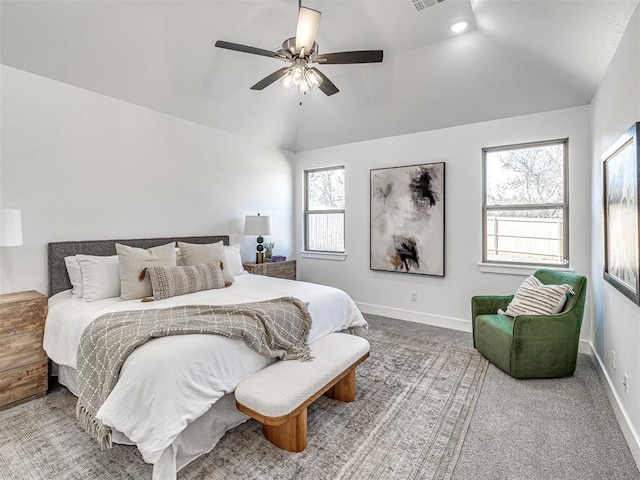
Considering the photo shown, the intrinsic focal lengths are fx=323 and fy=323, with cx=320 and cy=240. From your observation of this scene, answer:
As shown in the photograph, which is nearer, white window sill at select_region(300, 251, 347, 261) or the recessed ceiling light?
the recessed ceiling light

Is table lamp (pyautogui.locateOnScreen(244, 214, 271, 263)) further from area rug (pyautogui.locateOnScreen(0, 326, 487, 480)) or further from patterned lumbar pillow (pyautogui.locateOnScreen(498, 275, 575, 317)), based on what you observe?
patterned lumbar pillow (pyautogui.locateOnScreen(498, 275, 575, 317))

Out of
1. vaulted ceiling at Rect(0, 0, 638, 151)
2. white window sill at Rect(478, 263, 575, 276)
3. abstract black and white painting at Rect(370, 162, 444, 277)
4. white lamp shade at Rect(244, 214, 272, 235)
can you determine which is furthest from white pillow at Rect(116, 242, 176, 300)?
white window sill at Rect(478, 263, 575, 276)

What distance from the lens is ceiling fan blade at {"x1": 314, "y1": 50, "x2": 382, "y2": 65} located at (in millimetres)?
2465

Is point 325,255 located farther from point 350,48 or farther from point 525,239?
point 350,48

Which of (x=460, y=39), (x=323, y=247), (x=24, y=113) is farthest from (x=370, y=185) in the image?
(x=24, y=113)

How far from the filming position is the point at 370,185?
187 inches

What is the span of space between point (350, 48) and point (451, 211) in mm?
2257

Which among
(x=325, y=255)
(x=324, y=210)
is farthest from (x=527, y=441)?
(x=324, y=210)

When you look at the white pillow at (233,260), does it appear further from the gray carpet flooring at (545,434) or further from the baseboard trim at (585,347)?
the baseboard trim at (585,347)

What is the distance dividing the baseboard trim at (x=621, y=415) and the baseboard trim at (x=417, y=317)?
1.38m

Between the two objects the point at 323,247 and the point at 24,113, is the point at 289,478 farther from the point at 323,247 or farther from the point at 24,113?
the point at 323,247

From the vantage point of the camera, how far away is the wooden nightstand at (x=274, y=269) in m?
4.45

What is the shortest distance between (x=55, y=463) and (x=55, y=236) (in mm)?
1940

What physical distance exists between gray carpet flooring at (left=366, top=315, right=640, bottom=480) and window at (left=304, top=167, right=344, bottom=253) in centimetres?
303
